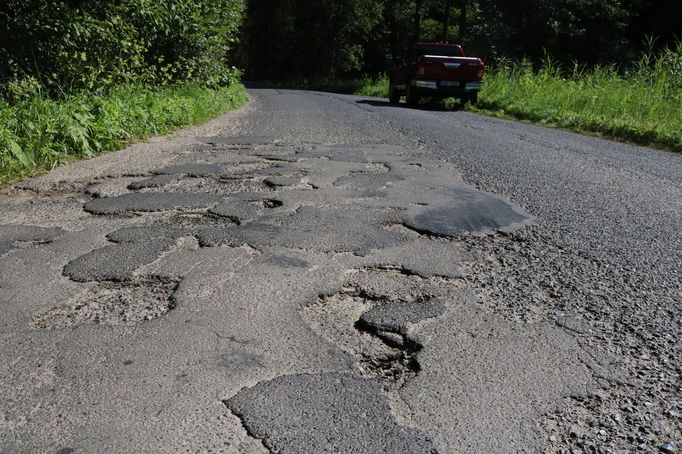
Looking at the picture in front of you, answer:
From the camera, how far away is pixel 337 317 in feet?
8.03

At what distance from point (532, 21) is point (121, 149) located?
27.0 metres

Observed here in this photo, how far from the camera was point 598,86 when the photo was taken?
13266 millimetres

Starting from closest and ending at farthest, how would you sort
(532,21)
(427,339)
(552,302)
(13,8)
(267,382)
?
(267,382)
(427,339)
(552,302)
(13,8)
(532,21)

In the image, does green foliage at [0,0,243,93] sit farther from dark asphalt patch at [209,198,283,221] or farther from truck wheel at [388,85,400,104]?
truck wheel at [388,85,400,104]

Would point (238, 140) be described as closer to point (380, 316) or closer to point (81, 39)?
point (81, 39)

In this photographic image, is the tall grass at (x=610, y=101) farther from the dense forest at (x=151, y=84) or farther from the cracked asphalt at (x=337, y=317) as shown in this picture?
the cracked asphalt at (x=337, y=317)

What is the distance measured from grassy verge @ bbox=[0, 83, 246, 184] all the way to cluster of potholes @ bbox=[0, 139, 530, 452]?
1122 mm

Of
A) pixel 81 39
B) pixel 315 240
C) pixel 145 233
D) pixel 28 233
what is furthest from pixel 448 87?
pixel 28 233

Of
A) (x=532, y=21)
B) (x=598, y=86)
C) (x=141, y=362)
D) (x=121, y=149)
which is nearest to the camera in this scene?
(x=141, y=362)

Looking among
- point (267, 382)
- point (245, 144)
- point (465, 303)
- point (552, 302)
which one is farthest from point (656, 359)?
point (245, 144)

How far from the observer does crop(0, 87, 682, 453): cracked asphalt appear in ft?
5.64

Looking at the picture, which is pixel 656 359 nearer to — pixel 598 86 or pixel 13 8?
pixel 13 8

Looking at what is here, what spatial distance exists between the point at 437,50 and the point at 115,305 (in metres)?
14.9

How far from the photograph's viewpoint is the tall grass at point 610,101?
9.90 m
